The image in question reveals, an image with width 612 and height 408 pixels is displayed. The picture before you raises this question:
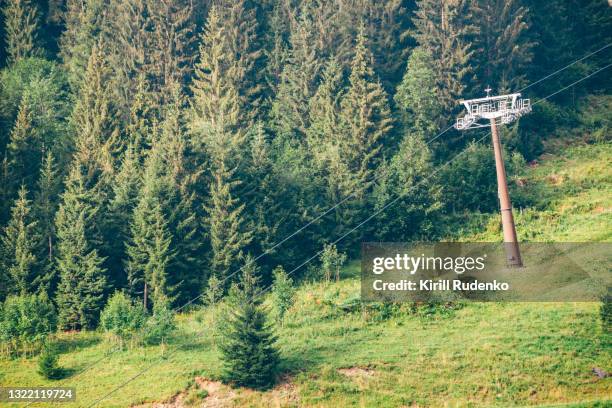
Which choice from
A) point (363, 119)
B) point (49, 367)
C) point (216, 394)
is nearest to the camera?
point (216, 394)

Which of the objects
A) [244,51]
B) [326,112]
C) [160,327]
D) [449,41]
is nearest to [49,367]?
[160,327]

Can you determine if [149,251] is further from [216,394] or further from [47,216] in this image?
[216,394]

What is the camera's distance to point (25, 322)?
5825 cm

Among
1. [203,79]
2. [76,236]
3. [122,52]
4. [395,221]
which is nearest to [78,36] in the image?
[122,52]

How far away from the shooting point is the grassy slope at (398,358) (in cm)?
4819

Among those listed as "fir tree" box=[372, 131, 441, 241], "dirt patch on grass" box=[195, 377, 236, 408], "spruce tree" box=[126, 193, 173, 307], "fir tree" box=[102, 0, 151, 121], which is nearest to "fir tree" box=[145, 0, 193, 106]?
"fir tree" box=[102, 0, 151, 121]

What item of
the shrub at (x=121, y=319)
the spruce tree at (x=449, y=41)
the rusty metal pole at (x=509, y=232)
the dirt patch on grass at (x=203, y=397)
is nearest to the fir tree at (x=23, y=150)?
the shrub at (x=121, y=319)

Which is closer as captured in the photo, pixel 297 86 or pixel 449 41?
pixel 449 41

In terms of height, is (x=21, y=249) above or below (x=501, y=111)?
below

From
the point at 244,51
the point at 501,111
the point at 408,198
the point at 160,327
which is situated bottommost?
the point at 160,327

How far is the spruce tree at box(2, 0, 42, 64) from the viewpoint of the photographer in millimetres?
94438

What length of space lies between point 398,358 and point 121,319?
18043 millimetres

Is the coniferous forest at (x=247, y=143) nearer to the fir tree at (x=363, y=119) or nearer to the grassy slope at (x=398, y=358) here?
the fir tree at (x=363, y=119)

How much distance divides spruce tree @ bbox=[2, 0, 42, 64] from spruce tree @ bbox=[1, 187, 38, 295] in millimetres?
33147
